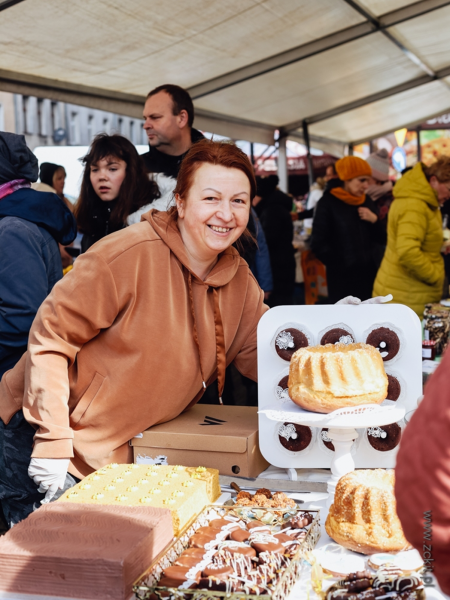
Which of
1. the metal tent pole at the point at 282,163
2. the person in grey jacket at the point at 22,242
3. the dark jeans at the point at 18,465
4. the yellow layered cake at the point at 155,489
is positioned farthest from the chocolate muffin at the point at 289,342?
the metal tent pole at the point at 282,163

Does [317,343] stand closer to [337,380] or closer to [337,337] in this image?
[337,337]

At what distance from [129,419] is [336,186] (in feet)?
11.6

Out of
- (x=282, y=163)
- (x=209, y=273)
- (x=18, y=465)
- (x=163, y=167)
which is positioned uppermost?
(x=282, y=163)

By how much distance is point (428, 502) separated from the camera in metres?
0.71

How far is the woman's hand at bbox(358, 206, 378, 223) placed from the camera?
5051 mm

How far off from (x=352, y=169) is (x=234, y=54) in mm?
1254

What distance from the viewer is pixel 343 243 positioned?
16.5 ft

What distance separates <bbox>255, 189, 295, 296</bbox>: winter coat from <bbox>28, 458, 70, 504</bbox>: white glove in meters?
3.92

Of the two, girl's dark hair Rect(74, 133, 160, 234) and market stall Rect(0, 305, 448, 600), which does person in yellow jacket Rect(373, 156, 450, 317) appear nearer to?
girl's dark hair Rect(74, 133, 160, 234)

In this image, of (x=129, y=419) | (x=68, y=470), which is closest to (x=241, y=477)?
(x=129, y=419)

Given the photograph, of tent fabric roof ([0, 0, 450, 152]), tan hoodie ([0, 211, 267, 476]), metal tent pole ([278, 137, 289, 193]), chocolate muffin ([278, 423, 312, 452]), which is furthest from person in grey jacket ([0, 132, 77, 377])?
metal tent pole ([278, 137, 289, 193])

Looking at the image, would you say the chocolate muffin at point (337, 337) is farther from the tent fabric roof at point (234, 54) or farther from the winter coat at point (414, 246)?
the tent fabric roof at point (234, 54)

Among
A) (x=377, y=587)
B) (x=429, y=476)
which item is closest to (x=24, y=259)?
(x=377, y=587)

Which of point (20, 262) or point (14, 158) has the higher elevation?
point (14, 158)
